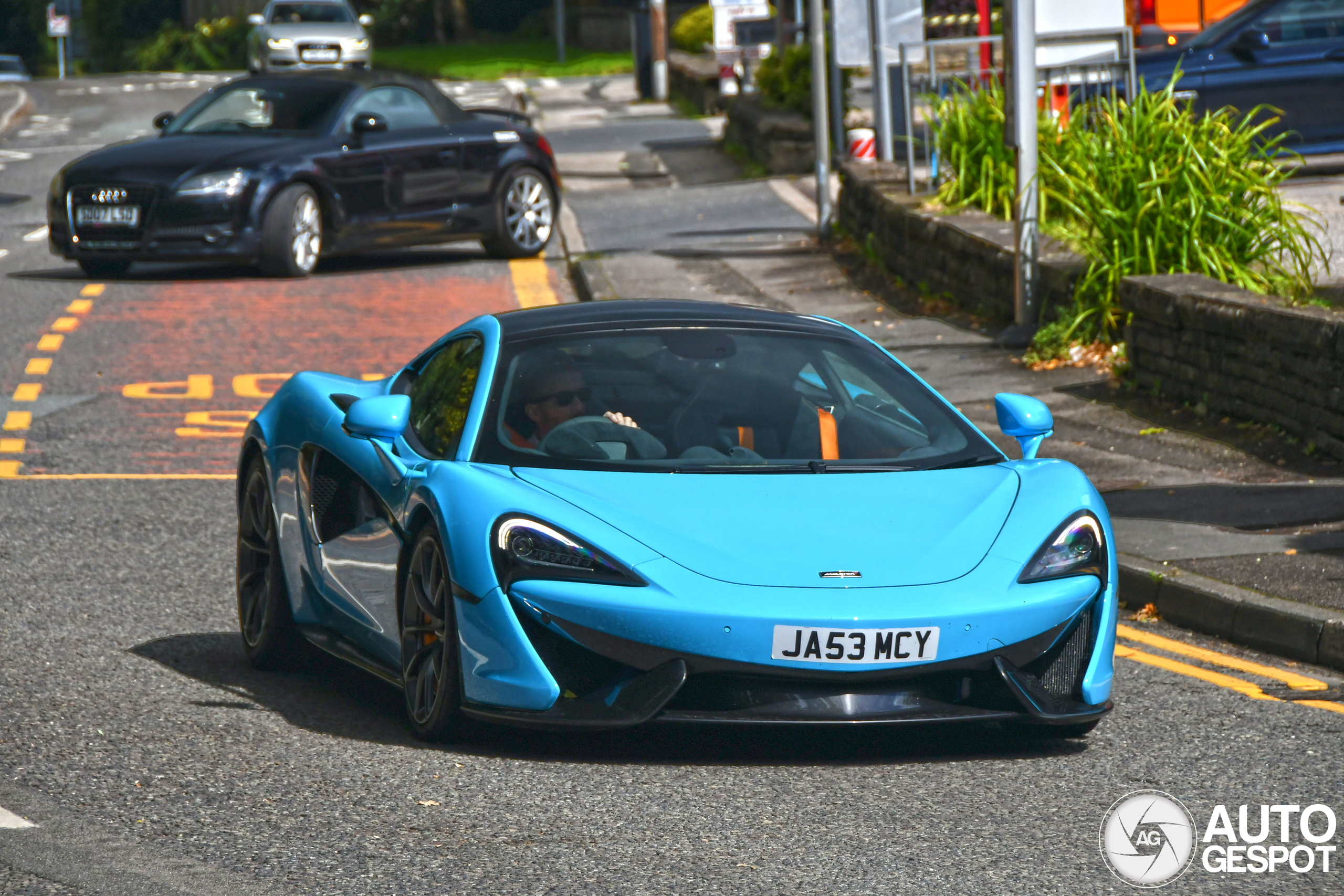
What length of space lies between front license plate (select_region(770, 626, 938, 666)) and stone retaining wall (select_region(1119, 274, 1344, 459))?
492cm

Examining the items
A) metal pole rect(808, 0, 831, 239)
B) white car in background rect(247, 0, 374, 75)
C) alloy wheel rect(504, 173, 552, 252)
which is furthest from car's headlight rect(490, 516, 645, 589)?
white car in background rect(247, 0, 374, 75)

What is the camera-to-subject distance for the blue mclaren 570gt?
514 cm

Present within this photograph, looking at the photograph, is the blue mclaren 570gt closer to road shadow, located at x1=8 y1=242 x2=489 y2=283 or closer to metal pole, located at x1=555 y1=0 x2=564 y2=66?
road shadow, located at x1=8 y1=242 x2=489 y2=283

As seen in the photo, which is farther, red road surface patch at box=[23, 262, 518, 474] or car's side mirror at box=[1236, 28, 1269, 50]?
car's side mirror at box=[1236, 28, 1269, 50]

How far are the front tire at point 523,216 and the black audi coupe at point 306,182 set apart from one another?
0.06 feet

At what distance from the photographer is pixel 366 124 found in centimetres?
1783

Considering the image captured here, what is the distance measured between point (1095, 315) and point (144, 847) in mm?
9079

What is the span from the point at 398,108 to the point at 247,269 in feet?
6.58

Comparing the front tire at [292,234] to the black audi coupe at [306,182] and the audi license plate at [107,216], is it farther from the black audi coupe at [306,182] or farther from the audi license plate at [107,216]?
the audi license plate at [107,216]

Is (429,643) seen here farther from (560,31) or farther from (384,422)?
(560,31)

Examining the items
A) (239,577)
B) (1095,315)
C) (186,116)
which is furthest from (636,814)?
(186,116)

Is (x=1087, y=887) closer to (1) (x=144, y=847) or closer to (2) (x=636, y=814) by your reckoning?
(2) (x=636, y=814)

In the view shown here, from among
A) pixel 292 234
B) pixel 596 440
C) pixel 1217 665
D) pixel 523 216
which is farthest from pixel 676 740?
Answer: pixel 523 216

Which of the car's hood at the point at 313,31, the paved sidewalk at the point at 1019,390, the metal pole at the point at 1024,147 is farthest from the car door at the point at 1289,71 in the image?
the car's hood at the point at 313,31
